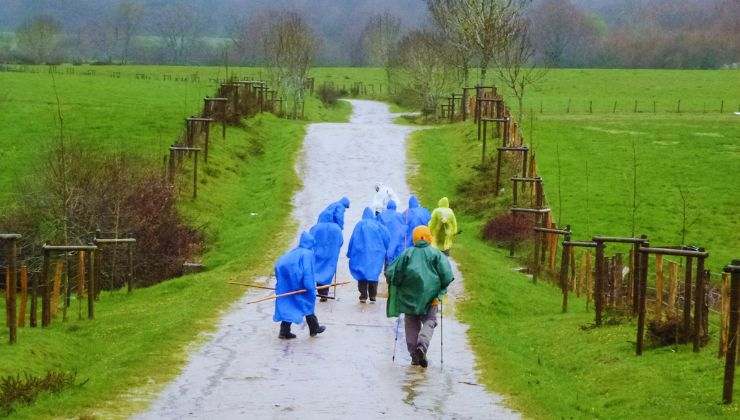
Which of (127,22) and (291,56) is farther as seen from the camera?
(127,22)

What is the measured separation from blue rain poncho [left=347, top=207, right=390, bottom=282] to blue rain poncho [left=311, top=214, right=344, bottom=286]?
0.35 meters

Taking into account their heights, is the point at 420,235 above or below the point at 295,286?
above

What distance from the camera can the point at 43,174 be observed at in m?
31.3

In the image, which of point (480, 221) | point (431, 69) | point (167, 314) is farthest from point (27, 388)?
point (431, 69)

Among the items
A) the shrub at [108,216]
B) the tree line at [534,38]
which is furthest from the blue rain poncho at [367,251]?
the tree line at [534,38]

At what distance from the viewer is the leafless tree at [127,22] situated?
6701 inches

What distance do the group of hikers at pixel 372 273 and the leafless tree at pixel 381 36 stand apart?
319ft

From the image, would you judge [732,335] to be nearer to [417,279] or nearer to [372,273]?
[417,279]

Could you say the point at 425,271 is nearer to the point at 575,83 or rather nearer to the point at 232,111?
the point at 232,111

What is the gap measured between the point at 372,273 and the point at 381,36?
109133mm

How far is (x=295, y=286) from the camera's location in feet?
52.2

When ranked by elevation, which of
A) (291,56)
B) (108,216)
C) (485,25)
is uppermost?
(485,25)

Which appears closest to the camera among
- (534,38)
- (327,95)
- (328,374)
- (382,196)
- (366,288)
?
(328,374)

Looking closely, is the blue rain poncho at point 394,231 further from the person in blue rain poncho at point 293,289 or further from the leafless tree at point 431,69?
the leafless tree at point 431,69
